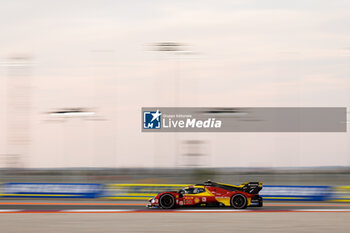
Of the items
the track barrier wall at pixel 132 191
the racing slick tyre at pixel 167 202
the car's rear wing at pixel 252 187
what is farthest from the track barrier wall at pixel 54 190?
the car's rear wing at pixel 252 187

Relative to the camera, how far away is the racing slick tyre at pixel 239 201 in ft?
52.9

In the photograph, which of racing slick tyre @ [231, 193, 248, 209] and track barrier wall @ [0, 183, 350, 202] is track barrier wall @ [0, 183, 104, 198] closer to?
track barrier wall @ [0, 183, 350, 202]

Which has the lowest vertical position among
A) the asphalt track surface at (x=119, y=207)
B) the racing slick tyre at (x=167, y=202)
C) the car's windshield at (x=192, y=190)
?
the asphalt track surface at (x=119, y=207)

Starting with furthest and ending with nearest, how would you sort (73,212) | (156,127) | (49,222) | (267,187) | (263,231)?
(156,127), (267,187), (73,212), (49,222), (263,231)

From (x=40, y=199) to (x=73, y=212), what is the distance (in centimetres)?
535

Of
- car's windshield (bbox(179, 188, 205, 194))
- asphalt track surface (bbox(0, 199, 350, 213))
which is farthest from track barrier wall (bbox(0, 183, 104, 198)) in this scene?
car's windshield (bbox(179, 188, 205, 194))

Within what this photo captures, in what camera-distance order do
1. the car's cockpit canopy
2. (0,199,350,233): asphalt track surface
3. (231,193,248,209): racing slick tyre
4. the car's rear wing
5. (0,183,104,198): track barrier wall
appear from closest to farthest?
(0,199,350,233): asphalt track surface < the car's rear wing < (231,193,248,209): racing slick tyre < the car's cockpit canopy < (0,183,104,198): track barrier wall

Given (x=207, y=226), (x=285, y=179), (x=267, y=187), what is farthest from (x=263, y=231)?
(x=285, y=179)

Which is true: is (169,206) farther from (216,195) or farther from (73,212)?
(73,212)

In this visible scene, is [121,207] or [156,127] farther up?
[156,127]

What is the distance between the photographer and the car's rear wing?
16.0 metres

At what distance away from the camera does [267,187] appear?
19.7 meters

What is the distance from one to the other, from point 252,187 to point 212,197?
123 centimetres

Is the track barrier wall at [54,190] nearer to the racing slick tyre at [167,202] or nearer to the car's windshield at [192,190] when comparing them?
the racing slick tyre at [167,202]
